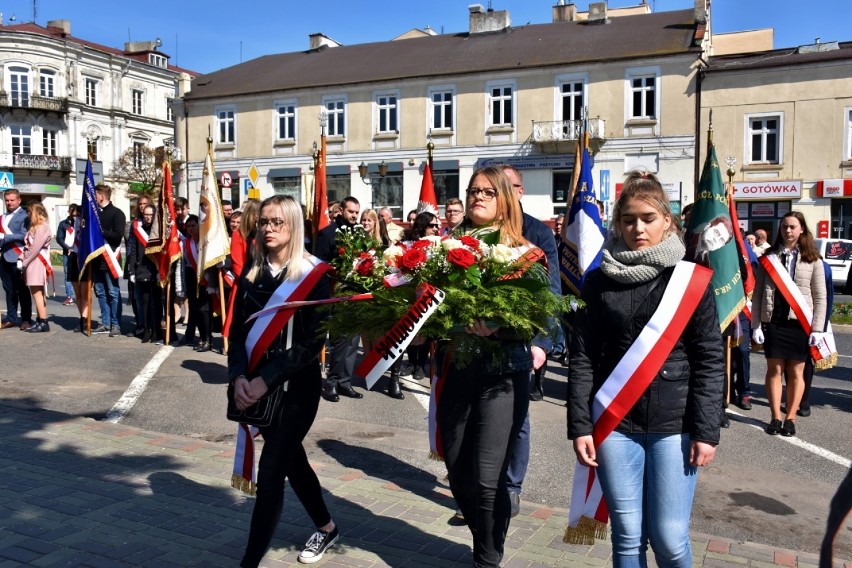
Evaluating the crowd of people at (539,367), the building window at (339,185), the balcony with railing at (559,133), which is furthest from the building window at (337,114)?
the crowd of people at (539,367)

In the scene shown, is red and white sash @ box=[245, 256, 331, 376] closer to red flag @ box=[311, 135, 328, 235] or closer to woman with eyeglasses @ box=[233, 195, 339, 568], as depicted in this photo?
woman with eyeglasses @ box=[233, 195, 339, 568]

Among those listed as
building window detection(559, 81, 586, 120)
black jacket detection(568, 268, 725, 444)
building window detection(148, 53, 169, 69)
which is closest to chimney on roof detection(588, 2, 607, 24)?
building window detection(559, 81, 586, 120)

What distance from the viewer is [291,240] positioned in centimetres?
414

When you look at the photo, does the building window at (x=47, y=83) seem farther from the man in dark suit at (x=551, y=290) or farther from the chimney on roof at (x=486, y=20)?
the man in dark suit at (x=551, y=290)

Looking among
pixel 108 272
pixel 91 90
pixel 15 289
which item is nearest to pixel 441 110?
pixel 15 289

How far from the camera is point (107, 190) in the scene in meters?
12.2

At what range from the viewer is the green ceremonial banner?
7.58 m

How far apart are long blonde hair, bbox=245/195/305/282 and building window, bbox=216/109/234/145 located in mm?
40073

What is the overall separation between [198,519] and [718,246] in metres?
5.44

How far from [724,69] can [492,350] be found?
32.5m

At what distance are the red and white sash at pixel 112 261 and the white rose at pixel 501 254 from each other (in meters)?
9.64

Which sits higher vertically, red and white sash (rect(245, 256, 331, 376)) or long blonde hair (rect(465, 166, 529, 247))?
long blonde hair (rect(465, 166, 529, 247))

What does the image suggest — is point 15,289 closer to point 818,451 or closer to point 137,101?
point 818,451

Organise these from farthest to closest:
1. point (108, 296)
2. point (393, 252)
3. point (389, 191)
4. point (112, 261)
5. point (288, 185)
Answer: point (288, 185) → point (389, 191) → point (108, 296) → point (112, 261) → point (393, 252)
